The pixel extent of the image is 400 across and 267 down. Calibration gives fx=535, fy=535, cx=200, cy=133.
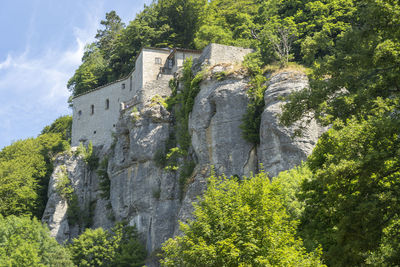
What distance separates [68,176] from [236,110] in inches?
807

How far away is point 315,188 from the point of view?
778 inches

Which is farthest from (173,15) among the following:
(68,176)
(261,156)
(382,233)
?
(382,233)

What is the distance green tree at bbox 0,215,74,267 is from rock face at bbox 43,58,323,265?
16.3 ft

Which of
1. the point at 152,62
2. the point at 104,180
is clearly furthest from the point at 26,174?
the point at 152,62

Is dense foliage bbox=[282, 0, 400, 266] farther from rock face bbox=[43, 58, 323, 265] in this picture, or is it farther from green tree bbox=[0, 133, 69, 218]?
green tree bbox=[0, 133, 69, 218]

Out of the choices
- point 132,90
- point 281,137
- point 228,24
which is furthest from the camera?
point 228,24

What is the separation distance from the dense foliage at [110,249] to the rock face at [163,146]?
959 millimetres

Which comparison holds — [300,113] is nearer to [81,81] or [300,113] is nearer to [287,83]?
[287,83]

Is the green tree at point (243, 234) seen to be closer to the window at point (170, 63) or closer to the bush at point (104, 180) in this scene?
the bush at point (104, 180)

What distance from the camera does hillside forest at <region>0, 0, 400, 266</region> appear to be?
49.0ft

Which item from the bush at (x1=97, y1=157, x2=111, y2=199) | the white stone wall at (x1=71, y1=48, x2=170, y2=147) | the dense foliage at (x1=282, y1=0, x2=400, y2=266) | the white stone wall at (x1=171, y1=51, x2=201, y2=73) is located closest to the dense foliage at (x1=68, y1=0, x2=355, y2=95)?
the white stone wall at (x1=171, y1=51, x2=201, y2=73)

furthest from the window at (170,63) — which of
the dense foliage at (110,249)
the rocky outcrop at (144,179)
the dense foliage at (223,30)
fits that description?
the dense foliage at (110,249)

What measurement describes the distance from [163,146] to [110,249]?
8.68 meters

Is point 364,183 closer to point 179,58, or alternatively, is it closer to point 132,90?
point 179,58
